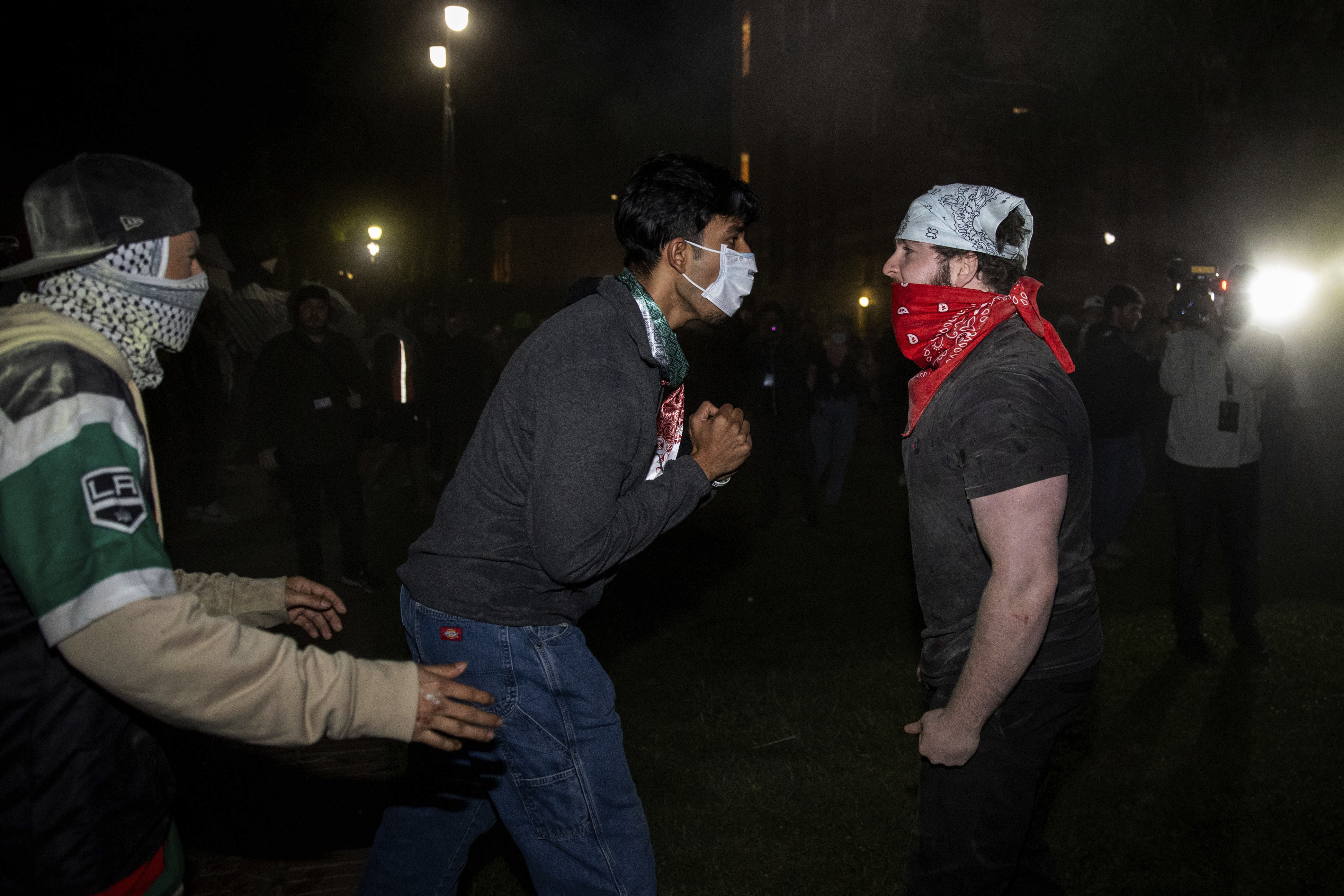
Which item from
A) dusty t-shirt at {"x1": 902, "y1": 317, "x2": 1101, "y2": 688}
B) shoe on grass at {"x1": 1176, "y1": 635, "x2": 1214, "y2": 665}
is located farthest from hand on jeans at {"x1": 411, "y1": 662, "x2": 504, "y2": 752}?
shoe on grass at {"x1": 1176, "y1": 635, "x2": 1214, "y2": 665}

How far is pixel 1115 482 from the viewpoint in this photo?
281 inches

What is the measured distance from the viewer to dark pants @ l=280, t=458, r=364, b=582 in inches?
251

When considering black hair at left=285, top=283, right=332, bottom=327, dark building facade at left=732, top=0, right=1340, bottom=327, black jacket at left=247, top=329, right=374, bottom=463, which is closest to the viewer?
black jacket at left=247, top=329, right=374, bottom=463

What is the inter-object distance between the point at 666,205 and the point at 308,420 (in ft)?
15.2

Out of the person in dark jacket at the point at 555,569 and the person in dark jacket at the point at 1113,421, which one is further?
the person in dark jacket at the point at 1113,421

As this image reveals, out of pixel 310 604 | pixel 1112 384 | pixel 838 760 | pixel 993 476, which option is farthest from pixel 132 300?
pixel 1112 384

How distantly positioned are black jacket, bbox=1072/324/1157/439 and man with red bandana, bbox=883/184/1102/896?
4975mm

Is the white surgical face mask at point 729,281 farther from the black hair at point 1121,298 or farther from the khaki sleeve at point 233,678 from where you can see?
the black hair at point 1121,298

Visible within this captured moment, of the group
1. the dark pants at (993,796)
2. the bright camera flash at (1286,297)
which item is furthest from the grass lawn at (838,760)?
the bright camera flash at (1286,297)

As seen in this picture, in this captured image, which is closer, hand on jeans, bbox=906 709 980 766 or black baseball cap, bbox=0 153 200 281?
black baseball cap, bbox=0 153 200 281

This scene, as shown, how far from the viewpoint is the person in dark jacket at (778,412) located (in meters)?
8.82

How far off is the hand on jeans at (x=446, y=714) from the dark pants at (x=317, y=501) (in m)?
4.96

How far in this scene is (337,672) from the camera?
159 centimetres

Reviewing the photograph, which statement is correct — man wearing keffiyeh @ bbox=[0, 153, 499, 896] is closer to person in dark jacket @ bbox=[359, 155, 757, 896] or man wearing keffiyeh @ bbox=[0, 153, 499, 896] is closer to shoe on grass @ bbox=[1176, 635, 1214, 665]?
person in dark jacket @ bbox=[359, 155, 757, 896]
